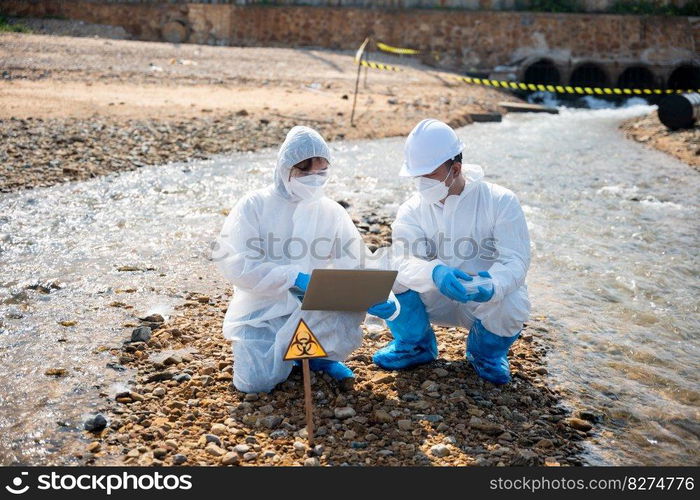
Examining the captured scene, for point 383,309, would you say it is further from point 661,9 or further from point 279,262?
point 661,9

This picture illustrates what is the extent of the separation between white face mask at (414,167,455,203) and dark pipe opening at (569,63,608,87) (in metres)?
20.6

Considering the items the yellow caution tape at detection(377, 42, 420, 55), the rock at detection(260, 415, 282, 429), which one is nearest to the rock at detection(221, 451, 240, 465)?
the rock at detection(260, 415, 282, 429)

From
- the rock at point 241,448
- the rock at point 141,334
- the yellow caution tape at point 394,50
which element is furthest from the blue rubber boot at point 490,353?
the yellow caution tape at point 394,50

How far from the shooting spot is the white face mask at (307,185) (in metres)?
4.08

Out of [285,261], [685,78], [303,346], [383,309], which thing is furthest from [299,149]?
[685,78]

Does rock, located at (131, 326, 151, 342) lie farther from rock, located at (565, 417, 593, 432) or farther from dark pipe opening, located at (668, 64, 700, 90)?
dark pipe opening, located at (668, 64, 700, 90)

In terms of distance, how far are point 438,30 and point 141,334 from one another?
20.4m

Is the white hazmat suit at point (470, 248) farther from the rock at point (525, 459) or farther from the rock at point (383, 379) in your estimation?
the rock at point (525, 459)

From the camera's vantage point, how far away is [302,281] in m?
3.93

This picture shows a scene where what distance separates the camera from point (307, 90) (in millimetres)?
15750

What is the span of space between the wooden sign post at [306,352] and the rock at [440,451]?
0.54 metres

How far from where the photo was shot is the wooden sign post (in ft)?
11.6
